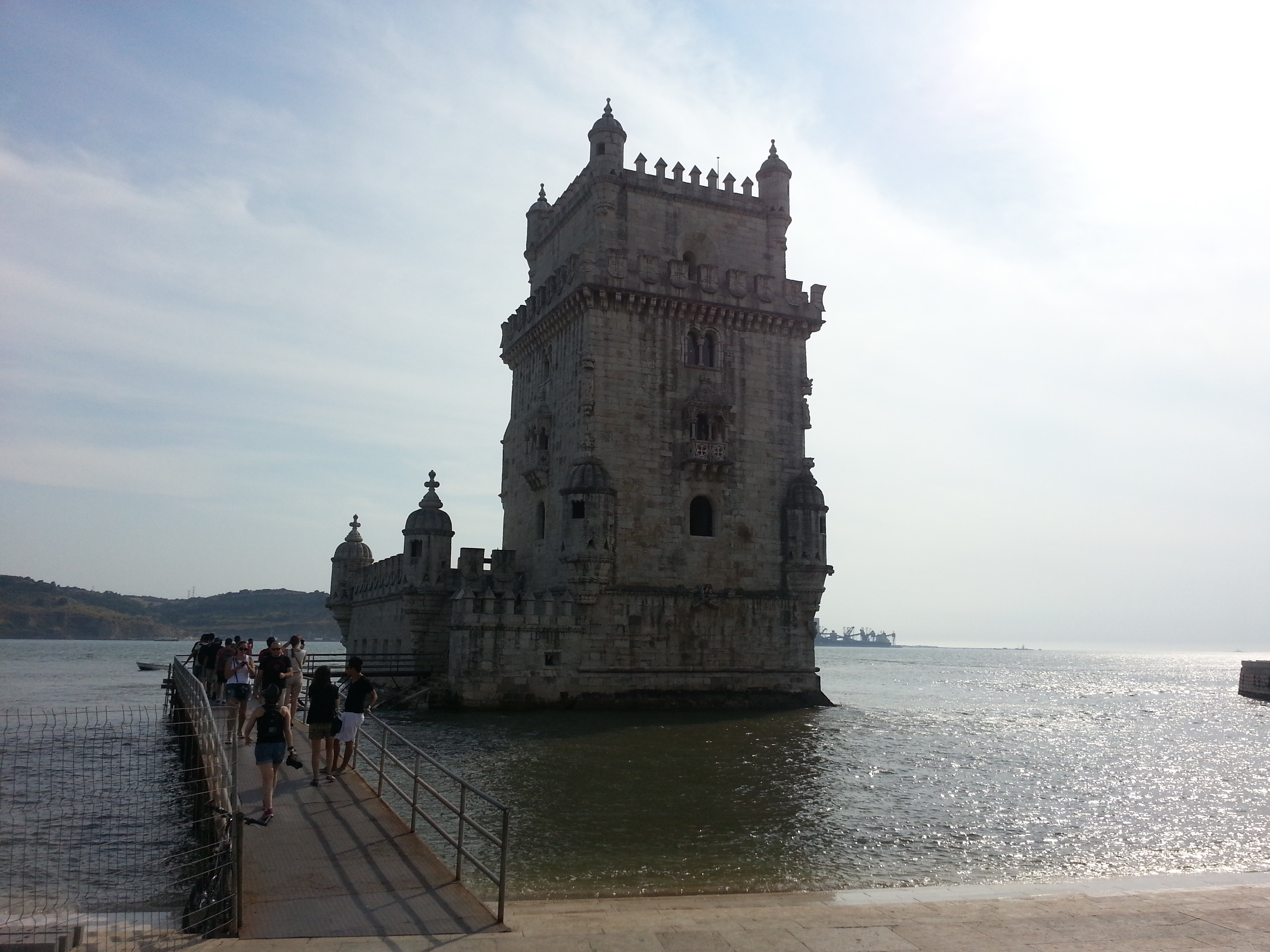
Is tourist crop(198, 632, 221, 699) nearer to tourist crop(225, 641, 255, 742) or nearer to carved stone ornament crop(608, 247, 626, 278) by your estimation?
tourist crop(225, 641, 255, 742)

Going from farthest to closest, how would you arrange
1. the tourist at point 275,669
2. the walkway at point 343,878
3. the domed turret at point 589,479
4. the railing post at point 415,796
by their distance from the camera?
the domed turret at point 589,479 → the tourist at point 275,669 → the railing post at point 415,796 → the walkway at point 343,878

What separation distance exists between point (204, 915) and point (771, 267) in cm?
3257

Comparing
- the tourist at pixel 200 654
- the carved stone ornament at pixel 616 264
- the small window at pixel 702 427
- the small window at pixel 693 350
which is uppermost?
the carved stone ornament at pixel 616 264

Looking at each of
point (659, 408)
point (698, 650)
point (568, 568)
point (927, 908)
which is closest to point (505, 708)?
point (568, 568)

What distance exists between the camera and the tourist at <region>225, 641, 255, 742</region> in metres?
17.7

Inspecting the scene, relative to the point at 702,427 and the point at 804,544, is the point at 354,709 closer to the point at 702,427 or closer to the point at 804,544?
the point at 702,427

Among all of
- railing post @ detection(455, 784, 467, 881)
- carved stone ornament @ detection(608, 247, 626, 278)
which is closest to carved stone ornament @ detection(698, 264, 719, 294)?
carved stone ornament @ detection(608, 247, 626, 278)

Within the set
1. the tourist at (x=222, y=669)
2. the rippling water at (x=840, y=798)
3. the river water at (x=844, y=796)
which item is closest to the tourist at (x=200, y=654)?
the tourist at (x=222, y=669)

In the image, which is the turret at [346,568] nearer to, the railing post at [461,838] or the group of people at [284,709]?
the group of people at [284,709]

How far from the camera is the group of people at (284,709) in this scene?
1184 cm

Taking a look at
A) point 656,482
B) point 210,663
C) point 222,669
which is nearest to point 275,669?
point 222,669

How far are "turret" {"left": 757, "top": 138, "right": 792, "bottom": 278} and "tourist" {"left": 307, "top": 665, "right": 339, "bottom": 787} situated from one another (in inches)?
1088

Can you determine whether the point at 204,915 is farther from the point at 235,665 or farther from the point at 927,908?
the point at 235,665

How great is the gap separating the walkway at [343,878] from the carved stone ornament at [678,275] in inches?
992
